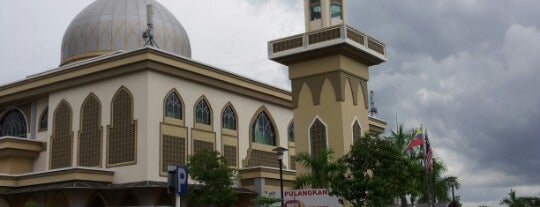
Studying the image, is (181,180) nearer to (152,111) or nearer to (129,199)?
(152,111)

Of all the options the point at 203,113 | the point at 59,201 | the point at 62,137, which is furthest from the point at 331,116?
the point at 62,137

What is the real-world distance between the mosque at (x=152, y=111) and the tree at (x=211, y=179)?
4.31m

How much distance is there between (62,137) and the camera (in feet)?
129

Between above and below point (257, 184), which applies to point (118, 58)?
above

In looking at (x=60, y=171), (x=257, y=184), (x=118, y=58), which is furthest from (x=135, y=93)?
(x=257, y=184)

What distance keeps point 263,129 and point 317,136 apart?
11.4 metres

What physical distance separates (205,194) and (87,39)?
18.8 m

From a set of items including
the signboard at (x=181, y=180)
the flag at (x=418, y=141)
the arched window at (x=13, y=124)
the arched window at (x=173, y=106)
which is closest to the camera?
the signboard at (x=181, y=180)

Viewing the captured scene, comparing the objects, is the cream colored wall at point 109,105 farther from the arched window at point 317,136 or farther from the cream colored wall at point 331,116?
the arched window at point 317,136

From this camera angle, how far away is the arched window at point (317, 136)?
3341 cm

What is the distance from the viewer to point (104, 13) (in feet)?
144

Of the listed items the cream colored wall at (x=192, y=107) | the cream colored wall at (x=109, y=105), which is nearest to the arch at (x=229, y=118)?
the cream colored wall at (x=192, y=107)

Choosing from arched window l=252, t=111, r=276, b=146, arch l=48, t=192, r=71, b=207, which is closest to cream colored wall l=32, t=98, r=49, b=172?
arch l=48, t=192, r=71, b=207

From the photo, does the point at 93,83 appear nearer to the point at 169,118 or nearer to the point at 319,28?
the point at 169,118
